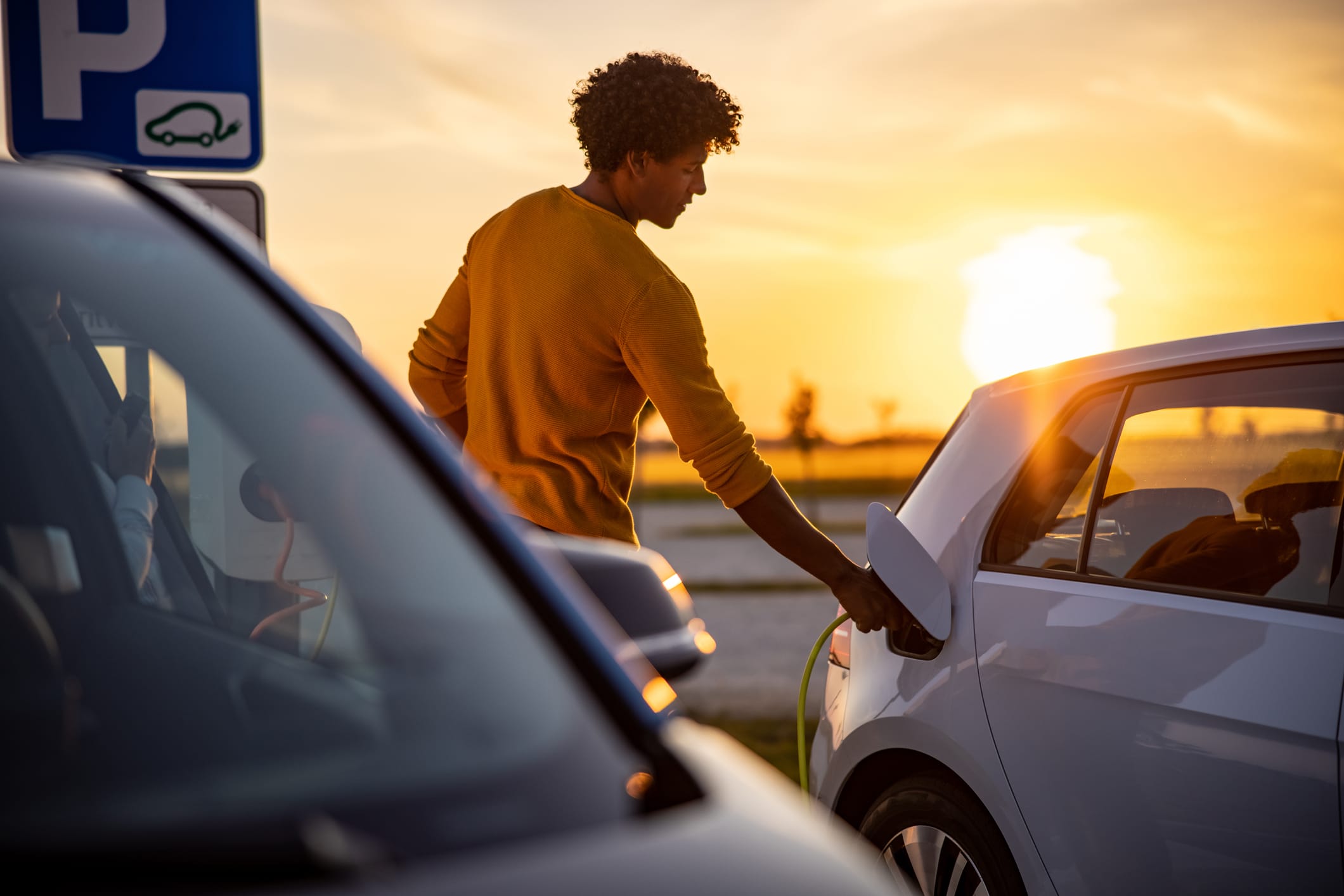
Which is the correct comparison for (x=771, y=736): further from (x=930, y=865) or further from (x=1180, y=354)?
(x=1180, y=354)

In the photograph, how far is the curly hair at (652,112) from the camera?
3.10m

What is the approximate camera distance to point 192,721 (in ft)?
3.97

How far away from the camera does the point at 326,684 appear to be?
4.57ft

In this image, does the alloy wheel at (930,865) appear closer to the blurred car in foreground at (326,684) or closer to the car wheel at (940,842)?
the car wheel at (940,842)

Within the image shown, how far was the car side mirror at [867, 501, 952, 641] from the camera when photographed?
2.89 metres

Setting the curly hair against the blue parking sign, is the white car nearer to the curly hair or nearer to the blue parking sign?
the curly hair

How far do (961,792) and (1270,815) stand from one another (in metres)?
0.76

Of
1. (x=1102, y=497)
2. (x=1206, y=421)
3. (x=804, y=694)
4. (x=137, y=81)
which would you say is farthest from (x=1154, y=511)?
(x=137, y=81)

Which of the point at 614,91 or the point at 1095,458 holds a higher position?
the point at 614,91

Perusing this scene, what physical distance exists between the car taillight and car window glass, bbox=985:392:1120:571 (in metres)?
0.51

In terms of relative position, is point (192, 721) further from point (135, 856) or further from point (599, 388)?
point (599, 388)

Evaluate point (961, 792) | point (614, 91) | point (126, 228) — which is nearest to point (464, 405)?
point (614, 91)

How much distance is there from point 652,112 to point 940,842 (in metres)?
1.85

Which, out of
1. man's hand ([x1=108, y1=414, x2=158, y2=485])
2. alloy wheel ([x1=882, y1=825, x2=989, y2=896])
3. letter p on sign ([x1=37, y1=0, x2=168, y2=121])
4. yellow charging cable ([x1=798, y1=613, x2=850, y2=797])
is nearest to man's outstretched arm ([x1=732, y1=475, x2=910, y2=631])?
yellow charging cable ([x1=798, y1=613, x2=850, y2=797])
